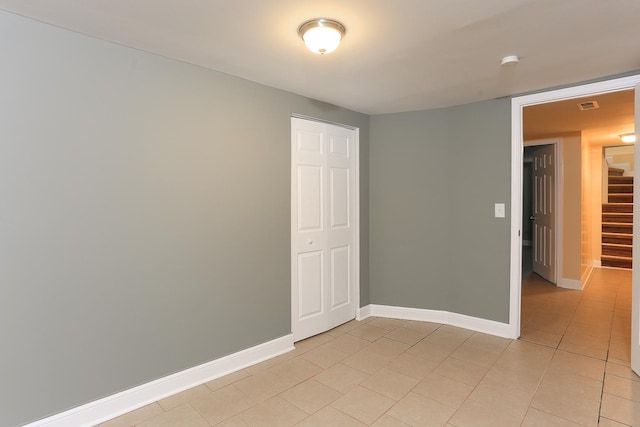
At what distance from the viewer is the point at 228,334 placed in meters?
2.54

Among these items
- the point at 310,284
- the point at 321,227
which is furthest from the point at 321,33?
the point at 310,284

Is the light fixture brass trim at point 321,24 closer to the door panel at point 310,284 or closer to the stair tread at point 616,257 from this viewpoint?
the door panel at point 310,284

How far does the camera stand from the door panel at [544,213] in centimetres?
505

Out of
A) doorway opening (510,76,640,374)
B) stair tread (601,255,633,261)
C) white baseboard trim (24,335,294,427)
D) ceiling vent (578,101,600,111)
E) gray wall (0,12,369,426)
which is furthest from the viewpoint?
stair tread (601,255,633,261)

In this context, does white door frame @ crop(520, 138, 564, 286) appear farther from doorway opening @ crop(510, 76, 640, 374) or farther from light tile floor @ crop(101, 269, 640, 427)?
light tile floor @ crop(101, 269, 640, 427)

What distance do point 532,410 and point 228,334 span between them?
6.92ft

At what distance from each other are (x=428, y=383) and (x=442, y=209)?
71.1 inches

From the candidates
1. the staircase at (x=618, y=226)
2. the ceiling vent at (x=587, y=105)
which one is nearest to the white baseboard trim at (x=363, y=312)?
the ceiling vent at (x=587, y=105)

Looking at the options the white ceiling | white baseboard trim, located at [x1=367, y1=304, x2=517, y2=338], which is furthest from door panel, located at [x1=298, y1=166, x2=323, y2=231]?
white baseboard trim, located at [x1=367, y1=304, x2=517, y2=338]

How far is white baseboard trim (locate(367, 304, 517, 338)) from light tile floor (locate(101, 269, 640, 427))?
0.33ft

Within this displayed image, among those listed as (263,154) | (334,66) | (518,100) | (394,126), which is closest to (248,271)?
(263,154)

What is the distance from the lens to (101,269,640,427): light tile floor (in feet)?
6.58

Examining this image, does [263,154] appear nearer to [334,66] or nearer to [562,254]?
[334,66]

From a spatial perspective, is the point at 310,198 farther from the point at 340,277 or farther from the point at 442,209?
the point at 442,209
